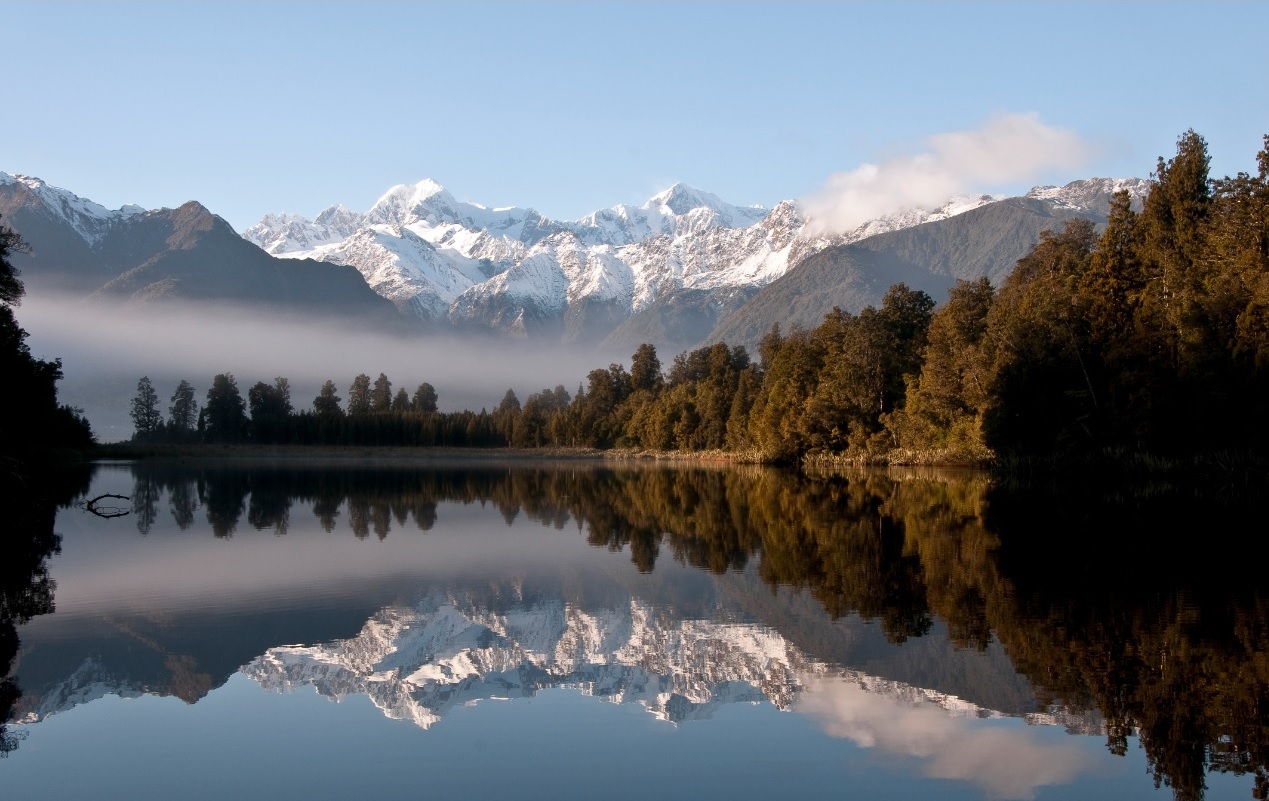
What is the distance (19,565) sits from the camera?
90.4 ft

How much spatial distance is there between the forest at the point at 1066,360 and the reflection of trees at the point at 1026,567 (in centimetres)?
971

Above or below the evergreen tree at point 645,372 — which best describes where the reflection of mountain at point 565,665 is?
below

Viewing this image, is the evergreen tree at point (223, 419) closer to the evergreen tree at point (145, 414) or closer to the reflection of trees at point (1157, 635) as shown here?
the evergreen tree at point (145, 414)

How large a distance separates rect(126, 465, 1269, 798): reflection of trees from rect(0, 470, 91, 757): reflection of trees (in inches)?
254

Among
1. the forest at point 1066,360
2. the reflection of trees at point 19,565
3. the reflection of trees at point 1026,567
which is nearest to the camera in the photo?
the reflection of trees at point 1026,567

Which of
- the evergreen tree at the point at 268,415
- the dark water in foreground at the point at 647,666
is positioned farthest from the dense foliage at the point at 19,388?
the evergreen tree at the point at 268,415

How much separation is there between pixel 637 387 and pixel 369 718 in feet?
559

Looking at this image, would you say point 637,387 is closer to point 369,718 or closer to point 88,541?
point 88,541

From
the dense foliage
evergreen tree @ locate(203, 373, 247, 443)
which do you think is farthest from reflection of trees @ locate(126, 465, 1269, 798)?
evergreen tree @ locate(203, 373, 247, 443)

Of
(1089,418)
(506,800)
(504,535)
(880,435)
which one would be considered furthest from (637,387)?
(506,800)

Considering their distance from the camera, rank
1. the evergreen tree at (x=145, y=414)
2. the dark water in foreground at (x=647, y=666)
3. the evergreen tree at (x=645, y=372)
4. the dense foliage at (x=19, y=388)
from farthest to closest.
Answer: the evergreen tree at (x=145, y=414) → the evergreen tree at (x=645, y=372) → the dense foliage at (x=19, y=388) → the dark water in foreground at (x=647, y=666)

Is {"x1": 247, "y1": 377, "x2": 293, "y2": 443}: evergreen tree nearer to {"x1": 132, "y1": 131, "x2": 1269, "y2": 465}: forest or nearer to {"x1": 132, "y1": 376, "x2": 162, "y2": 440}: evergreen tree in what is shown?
{"x1": 132, "y1": 376, "x2": 162, "y2": 440}: evergreen tree

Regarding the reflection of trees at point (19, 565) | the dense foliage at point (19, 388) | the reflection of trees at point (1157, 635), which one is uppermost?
the dense foliage at point (19, 388)

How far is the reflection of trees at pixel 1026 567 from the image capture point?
13922 mm
